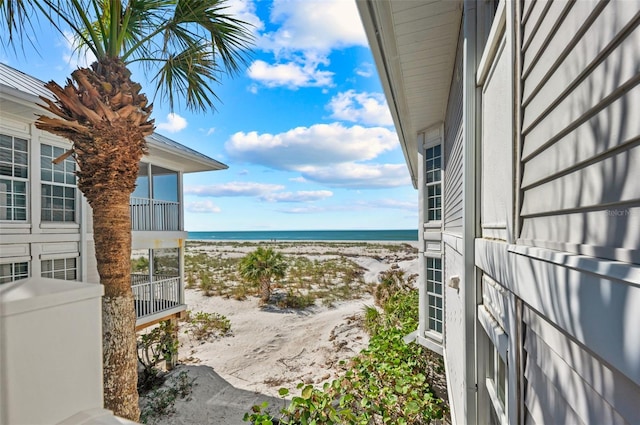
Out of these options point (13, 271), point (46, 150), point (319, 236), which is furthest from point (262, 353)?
point (319, 236)

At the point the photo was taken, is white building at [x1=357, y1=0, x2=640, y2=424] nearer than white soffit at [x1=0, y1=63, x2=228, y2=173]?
Yes

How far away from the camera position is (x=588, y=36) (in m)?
0.84

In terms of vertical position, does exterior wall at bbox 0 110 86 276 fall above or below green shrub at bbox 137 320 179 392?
above

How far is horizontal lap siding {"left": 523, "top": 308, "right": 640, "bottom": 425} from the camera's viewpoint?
2.25ft

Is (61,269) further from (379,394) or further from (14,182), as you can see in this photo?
(379,394)

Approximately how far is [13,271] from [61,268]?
2.53ft

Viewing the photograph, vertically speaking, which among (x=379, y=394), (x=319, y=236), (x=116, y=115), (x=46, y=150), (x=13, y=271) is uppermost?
(x=116, y=115)

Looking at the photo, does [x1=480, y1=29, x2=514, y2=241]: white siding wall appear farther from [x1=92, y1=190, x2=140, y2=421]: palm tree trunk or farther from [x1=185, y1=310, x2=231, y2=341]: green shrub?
[x1=185, y1=310, x2=231, y2=341]: green shrub

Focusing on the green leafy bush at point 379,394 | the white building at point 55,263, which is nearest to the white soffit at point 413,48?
the white building at point 55,263

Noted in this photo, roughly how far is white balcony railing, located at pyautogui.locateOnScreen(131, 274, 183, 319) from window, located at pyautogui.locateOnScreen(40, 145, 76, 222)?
2179 mm

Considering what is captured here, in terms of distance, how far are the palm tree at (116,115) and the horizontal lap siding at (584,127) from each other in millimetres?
4549

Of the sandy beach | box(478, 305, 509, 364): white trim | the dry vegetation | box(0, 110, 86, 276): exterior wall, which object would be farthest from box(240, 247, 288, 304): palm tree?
box(478, 305, 509, 364): white trim

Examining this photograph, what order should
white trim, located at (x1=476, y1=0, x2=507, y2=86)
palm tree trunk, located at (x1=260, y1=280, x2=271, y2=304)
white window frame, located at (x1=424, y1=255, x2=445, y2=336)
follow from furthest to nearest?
palm tree trunk, located at (x1=260, y1=280, x2=271, y2=304), white window frame, located at (x1=424, y1=255, x2=445, y2=336), white trim, located at (x1=476, y1=0, x2=507, y2=86)

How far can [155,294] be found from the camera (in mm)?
8062
